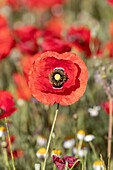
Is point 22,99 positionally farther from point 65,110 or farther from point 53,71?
point 53,71

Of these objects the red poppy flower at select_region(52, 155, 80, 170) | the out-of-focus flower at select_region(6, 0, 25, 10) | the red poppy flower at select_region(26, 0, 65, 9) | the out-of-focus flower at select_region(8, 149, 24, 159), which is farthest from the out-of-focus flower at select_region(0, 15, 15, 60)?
the out-of-focus flower at select_region(6, 0, 25, 10)

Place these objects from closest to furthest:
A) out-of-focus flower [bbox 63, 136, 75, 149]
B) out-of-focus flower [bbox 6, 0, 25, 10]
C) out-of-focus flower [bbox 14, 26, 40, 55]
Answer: out-of-focus flower [bbox 63, 136, 75, 149] → out-of-focus flower [bbox 14, 26, 40, 55] → out-of-focus flower [bbox 6, 0, 25, 10]

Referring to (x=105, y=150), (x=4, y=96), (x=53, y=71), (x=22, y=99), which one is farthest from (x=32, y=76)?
(x=22, y=99)

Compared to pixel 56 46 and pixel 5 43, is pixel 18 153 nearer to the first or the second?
pixel 56 46

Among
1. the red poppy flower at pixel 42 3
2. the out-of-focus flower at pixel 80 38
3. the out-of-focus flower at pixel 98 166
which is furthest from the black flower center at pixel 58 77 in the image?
the red poppy flower at pixel 42 3

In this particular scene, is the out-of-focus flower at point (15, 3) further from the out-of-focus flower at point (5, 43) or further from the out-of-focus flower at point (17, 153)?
the out-of-focus flower at point (17, 153)

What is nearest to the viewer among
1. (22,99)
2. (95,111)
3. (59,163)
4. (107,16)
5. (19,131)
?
(59,163)

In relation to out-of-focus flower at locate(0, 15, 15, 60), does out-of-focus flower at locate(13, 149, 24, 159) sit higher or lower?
lower

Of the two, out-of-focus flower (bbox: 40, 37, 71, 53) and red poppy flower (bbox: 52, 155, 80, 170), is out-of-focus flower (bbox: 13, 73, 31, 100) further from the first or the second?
red poppy flower (bbox: 52, 155, 80, 170)
